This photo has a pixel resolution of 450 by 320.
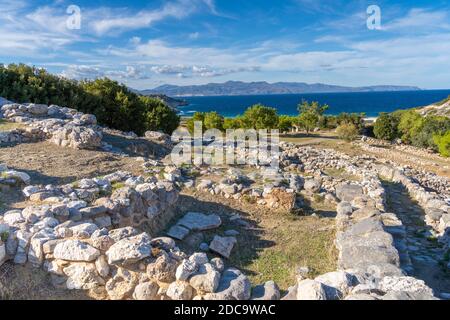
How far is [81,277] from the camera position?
4809mm

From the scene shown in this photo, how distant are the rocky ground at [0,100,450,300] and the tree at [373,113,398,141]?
2429 cm

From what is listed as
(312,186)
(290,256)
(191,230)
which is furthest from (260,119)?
(290,256)

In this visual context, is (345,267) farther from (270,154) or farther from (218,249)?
(270,154)

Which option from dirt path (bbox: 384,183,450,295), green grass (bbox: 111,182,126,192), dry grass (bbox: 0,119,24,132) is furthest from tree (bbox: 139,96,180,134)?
dirt path (bbox: 384,183,450,295)

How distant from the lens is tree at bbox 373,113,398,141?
1515 inches

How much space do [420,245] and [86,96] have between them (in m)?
20.6

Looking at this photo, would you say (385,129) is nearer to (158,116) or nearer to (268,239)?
(158,116)

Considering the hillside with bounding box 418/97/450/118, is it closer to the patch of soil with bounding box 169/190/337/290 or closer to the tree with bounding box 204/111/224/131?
the tree with bounding box 204/111/224/131

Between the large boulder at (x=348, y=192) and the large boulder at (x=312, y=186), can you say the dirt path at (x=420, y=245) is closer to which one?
the large boulder at (x=348, y=192)

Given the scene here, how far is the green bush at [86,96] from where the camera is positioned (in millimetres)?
19938

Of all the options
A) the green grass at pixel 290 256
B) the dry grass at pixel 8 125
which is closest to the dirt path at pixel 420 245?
the green grass at pixel 290 256

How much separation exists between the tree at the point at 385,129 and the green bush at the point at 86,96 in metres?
23.3
